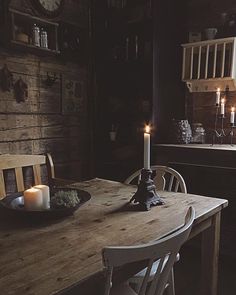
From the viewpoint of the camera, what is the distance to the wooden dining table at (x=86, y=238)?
2.83ft

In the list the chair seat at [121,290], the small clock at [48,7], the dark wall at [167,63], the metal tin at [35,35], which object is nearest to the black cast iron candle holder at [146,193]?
the chair seat at [121,290]

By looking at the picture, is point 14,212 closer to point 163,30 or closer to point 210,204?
point 210,204

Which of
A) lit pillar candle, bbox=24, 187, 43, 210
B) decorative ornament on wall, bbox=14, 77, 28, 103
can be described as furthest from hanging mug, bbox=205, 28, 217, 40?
lit pillar candle, bbox=24, 187, 43, 210

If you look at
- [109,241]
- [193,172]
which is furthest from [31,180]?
[109,241]

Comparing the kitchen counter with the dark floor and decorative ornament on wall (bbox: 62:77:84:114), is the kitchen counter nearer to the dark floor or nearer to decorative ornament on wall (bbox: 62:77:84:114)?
the dark floor

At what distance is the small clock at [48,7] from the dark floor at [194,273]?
97.4 inches

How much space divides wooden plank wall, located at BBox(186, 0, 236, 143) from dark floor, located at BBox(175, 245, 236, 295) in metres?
1.04

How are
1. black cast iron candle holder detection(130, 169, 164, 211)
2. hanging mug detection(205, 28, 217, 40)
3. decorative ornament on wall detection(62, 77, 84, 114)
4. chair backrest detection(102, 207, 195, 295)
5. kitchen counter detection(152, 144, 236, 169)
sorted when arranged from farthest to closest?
decorative ornament on wall detection(62, 77, 84, 114) → hanging mug detection(205, 28, 217, 40) → kitchen counter detection(152, 144, 236, 169) → black cast iron candle holder detection(130, 169, 164, 211) → chair backrest detection(102, 207, 195, 295)

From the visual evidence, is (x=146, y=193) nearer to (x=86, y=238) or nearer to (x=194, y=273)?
(x=86, y=238)

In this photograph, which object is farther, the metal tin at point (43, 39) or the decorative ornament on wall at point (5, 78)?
the metal tin at point (43, 39)

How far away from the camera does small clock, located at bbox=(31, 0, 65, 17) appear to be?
281cm

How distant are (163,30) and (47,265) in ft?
8.32

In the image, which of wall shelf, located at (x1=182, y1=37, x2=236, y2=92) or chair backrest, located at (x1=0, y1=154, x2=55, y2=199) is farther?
wall shelf, located at (x1=182, y1=37, x2=236, y2=92)

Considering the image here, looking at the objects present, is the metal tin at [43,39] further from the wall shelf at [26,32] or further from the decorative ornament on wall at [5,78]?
the decorative ornament on wall at [5,78]
